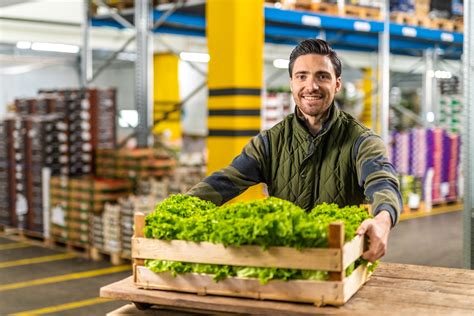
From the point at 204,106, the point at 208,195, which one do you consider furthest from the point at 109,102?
the point at 204,106

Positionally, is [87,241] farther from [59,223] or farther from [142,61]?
[142,61]

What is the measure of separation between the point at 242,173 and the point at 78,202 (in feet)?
22.9

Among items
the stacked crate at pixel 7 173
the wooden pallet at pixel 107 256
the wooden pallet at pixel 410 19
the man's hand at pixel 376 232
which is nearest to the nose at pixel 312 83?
the man's hand at pixel 376 232

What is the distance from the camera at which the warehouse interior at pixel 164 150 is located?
8039mm

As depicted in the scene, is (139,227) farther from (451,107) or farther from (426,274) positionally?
(451,107)

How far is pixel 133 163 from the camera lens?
407 inches

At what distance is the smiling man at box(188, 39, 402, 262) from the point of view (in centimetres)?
332

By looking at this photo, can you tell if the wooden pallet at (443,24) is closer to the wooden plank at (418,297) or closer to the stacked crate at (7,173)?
the stacked crate at (7,173)

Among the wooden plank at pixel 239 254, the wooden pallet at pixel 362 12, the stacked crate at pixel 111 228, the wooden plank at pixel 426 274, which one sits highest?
the wooden pallet at pixel 362 12

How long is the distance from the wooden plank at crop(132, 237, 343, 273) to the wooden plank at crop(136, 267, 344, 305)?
0.07 m

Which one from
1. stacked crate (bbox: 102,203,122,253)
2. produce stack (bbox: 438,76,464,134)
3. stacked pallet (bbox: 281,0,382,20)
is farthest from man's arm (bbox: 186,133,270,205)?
produce stack (bbox: 438,76,464,134)

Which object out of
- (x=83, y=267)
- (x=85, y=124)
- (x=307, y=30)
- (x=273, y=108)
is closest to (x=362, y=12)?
(x=307, y=30)

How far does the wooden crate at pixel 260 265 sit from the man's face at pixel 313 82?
2.63 ft

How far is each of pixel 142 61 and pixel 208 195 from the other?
23.8 ft
